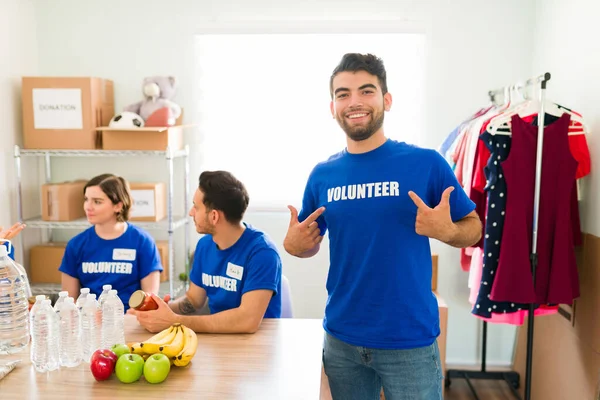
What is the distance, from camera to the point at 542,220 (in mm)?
2568

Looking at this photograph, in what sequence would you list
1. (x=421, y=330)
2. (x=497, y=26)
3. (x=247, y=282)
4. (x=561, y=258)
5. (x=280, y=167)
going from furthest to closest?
(x=280, y=167) < (x=497, y=26) < (x=561, y=258) < (x=247, y=282) < (x=421, y=330)

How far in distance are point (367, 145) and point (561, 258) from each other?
1267 millimetres

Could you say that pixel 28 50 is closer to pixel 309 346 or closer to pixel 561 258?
pixel 309 346

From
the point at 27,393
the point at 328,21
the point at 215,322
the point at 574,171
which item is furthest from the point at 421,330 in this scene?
the point at 328,21

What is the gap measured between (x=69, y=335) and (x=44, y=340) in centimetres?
7

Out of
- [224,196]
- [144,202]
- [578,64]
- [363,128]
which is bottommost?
[144,202]

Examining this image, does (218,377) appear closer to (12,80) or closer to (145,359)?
(145,359)

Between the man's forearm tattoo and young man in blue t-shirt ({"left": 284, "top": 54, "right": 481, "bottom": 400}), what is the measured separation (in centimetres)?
71

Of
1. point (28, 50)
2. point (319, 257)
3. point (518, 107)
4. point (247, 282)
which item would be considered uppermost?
point (28, 50)

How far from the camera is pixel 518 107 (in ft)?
9.25

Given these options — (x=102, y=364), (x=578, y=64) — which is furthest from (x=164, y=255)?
(x=578, y=64)

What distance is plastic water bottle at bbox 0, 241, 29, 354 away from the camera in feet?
5.82

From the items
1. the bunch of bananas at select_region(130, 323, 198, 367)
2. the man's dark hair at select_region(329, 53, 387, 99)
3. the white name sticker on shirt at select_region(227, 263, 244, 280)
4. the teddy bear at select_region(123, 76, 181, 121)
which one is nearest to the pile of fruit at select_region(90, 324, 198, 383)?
the bunch of bananas at select_region(130, 323, 198, 367)

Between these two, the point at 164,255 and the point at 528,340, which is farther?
the point at 164,255
